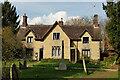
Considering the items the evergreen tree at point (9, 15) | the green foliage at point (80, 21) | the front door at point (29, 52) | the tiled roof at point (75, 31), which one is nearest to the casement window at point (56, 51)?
the tiled roof at point (75, 31)

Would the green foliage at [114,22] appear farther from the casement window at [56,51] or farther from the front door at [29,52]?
the front door at [29,52]

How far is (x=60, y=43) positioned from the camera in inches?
1319

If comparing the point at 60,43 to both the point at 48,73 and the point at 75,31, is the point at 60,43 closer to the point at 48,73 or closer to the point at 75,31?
the point at 75,31

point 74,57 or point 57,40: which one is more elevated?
point 57,40

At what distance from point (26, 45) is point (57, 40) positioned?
7.89 meters

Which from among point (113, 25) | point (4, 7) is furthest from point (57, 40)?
point (4, 7)

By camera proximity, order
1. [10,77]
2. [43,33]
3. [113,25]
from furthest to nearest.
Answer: [43,33]
[113,25]
[10,77]

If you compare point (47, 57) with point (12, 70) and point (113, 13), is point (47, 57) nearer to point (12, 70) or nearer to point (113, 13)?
point (113, 13)

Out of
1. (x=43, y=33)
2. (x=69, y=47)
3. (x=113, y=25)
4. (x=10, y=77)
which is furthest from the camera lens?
(x=43, y=33)

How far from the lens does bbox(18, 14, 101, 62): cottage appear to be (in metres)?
33.3

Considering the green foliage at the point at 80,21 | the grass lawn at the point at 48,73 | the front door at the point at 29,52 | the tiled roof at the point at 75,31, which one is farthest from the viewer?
the green foliage at the point at 80,21

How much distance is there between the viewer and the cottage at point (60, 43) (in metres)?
33.3

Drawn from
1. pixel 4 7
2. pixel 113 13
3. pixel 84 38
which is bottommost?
pixel 84 38

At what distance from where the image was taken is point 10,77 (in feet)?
34.2
